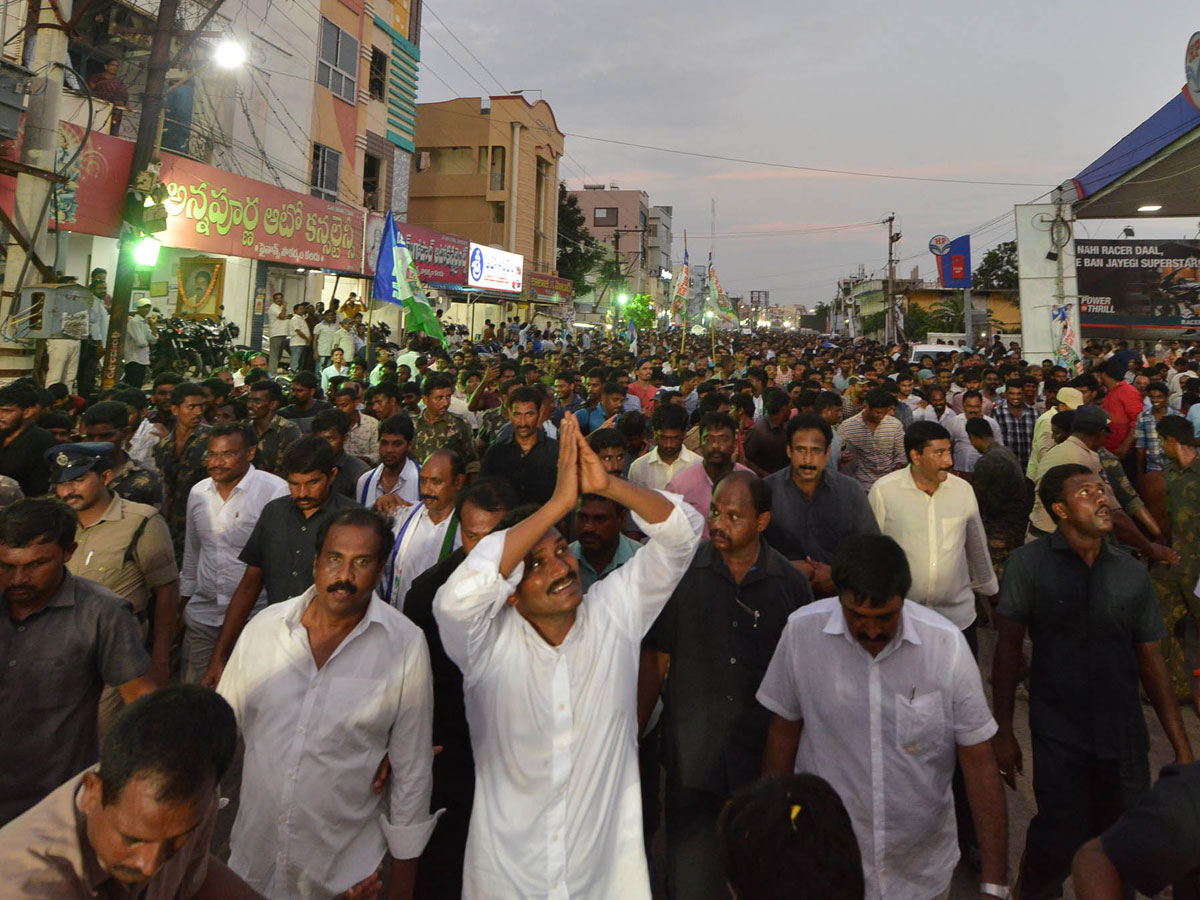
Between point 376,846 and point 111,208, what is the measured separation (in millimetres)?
12061

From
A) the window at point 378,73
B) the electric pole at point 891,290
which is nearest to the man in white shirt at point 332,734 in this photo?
the window at point 378,73

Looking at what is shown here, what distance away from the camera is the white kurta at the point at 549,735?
84.4 inches

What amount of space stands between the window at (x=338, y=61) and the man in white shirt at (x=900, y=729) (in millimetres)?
21250

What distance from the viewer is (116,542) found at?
350cm

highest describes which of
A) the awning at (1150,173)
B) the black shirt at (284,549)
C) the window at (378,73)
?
the window at (378,73)

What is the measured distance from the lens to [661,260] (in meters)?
96.1

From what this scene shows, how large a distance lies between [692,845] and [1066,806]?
4.73 ft

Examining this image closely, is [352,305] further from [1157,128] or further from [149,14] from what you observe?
[1157,128]

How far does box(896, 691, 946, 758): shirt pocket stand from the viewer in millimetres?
2412

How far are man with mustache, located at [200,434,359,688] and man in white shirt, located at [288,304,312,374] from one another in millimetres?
10900

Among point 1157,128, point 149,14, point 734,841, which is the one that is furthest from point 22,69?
point 1157,128

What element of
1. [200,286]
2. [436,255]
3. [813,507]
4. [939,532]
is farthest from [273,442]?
[436,255]

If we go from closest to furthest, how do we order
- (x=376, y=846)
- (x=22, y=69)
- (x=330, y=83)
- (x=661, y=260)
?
1. (x=376, y=846)
2. (x=22, y=69)
3. (x=330, y=83)
4. (x=661, y=260)

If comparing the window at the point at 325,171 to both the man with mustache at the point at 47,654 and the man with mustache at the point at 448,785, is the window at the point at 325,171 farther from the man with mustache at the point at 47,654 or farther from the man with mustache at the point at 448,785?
the man with mustache at the point at 448,785
